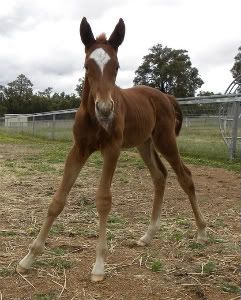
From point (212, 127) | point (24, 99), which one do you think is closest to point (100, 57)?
point (212, 127)

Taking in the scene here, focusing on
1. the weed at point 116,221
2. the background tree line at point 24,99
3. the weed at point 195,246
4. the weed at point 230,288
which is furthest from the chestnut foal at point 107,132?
the background tree line at point 24,99

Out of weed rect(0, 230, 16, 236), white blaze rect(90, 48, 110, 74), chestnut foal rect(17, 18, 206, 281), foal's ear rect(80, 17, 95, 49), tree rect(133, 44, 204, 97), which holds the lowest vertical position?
weed rect(0, 230, 16, 236)

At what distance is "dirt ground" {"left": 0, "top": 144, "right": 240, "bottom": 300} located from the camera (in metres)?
3.31

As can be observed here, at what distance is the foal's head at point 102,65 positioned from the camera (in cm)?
321

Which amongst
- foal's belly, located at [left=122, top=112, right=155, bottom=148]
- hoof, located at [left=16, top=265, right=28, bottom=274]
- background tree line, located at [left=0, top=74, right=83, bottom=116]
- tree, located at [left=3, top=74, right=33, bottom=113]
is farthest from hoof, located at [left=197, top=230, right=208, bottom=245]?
tree, located at [left=3, top=74, right=33, bottom=113]

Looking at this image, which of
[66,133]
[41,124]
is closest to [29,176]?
[66,133]

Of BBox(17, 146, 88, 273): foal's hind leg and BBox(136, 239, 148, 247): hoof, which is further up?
BBox(17, 146, 88, 273): foal's hind leg

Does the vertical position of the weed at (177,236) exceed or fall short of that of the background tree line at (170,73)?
it falls short

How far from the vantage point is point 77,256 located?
4008mm

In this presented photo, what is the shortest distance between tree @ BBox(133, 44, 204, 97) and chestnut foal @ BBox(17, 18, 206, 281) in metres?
24.5

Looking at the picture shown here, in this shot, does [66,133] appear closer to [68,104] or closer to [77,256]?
[77,256]

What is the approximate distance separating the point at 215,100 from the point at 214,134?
3.89 feet

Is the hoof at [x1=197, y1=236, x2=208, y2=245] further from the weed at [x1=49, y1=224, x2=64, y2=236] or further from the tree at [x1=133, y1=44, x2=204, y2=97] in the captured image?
the tree at [x1=133, y1=44, x2=204, y2=97]

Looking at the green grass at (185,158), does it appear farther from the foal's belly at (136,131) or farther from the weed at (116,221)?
the foal's belly at (136,131)
